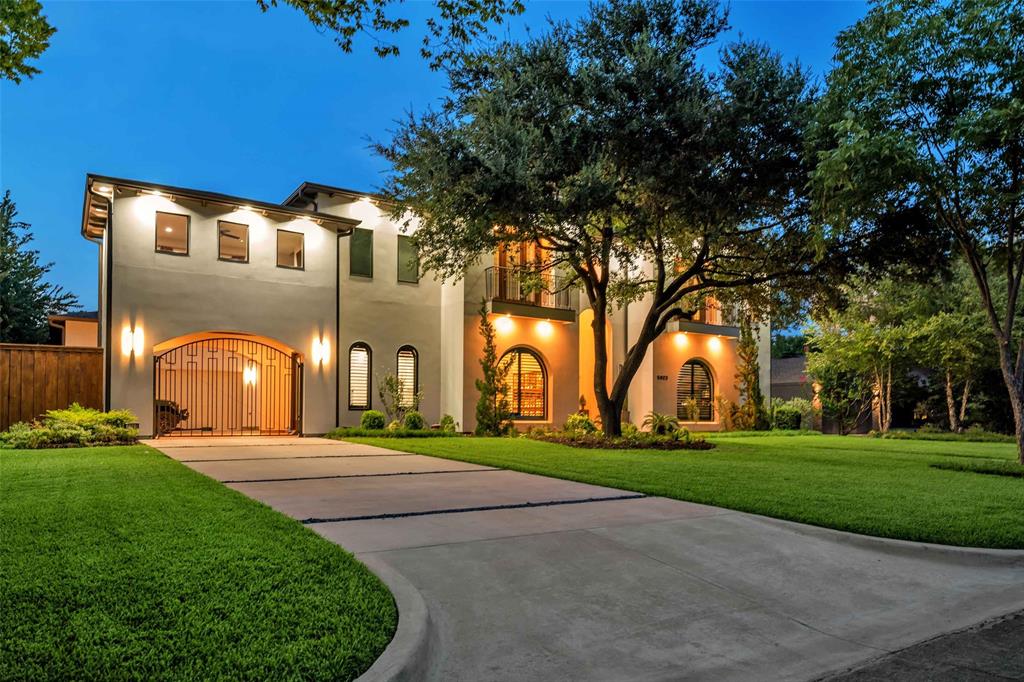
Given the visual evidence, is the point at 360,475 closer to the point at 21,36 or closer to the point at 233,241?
the point at 21,36

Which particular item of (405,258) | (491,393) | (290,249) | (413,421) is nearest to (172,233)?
(290,249)

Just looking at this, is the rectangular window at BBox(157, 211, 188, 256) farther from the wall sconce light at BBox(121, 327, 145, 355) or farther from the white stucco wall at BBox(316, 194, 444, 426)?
the white stucco wall at BBox(316, 194, 444, 426)

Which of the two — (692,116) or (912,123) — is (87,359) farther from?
(912,123)

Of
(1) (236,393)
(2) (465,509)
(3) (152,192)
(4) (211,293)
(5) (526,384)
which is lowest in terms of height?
(2) (465,509)

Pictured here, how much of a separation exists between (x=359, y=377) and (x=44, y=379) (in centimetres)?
721

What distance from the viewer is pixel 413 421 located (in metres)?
→ 17.6

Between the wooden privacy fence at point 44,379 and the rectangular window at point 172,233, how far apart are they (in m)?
2.83

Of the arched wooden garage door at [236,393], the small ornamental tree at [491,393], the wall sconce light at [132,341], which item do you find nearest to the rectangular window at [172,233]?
the wall sconce light at [132,341]

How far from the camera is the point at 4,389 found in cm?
1449

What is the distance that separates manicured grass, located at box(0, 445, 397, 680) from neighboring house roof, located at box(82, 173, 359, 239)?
1108cm

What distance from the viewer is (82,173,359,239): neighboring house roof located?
48.9 ft

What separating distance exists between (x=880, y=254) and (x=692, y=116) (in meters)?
5.04

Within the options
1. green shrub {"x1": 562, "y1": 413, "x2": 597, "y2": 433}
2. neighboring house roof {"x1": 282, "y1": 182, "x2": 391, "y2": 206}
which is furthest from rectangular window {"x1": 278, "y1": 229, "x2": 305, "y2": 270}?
green shrub {"x1": 562, "y1": 413, "x2": 597, "y2": 433}

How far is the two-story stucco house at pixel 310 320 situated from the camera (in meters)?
15.4
